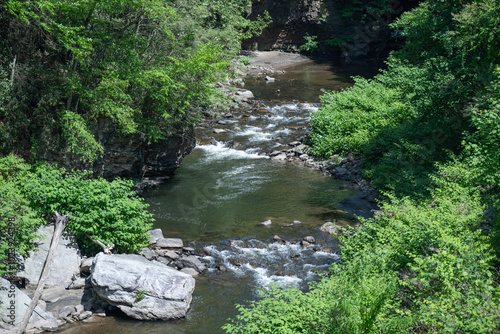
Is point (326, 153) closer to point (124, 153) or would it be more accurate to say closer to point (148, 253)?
point (124, 153)

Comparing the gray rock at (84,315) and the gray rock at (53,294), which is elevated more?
the gray rock at (53,294)

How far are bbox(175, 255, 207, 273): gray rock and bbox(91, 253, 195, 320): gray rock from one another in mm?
1627

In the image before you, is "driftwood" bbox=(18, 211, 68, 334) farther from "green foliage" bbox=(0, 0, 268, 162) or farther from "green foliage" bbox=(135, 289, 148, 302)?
"green foliage" bbox=(0, 0, 268, 162)

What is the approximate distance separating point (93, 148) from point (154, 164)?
461 cm

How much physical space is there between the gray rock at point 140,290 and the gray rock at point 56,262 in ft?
3.40

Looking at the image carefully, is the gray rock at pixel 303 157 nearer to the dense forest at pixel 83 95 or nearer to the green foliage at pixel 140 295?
the dense forest at pixel 83 95

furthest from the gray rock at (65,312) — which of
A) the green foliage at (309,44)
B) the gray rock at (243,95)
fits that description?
the green foliage at (309,44)

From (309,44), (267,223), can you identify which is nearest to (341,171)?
(267,223)

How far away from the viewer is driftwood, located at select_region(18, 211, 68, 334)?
29.5 feet

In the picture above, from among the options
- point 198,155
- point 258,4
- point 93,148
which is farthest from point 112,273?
point 258,4

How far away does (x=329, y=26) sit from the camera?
148ft

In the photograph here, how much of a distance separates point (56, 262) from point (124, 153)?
5.40m

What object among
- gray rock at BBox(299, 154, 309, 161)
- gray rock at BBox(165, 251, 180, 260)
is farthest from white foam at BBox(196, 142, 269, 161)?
gray rock at BBox(165, 251, 180, 260)

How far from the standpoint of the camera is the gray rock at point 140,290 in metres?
9.85
